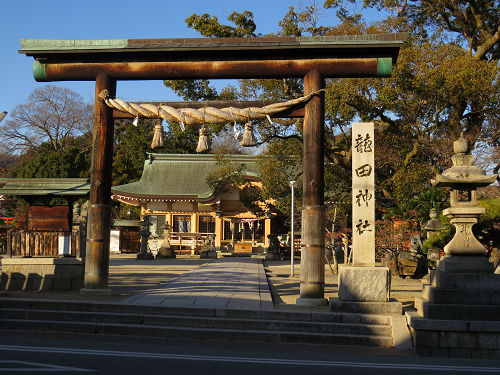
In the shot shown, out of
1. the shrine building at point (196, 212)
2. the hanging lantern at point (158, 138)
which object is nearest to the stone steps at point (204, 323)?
the hanging lantern at point (158, 138)

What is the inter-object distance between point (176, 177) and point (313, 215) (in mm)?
23349

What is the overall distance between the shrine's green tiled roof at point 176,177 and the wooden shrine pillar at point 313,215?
17.2m

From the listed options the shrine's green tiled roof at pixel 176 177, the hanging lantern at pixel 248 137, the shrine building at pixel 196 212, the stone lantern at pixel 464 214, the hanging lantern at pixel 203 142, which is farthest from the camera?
the shrine's green tiled roof at pixel 176 177

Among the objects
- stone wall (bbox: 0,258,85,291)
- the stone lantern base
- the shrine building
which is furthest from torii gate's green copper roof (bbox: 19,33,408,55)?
the shrine building

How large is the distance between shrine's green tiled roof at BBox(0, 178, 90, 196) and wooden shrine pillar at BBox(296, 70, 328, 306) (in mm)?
7468

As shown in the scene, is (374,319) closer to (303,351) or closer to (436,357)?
(436,357)

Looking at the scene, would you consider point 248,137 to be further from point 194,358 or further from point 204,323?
point 194,358

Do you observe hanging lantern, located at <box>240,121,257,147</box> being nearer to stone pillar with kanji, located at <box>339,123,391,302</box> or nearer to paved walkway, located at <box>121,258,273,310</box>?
stone pillar with kanji, located at <box>339,123,391,302</box>

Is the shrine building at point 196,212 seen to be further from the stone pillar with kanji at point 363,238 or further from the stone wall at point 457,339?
the stone wall at point 457,339

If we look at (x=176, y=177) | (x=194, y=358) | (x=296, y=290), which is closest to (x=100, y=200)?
(x=194, y=358)

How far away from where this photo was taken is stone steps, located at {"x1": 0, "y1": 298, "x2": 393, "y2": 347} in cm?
678

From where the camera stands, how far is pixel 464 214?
7305 millimetres

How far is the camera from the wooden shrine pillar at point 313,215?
8.09 m

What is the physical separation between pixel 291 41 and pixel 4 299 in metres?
7.04
